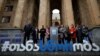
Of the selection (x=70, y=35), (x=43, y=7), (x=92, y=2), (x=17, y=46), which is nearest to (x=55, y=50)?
(x=70, y=35)

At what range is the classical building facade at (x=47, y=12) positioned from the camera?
27.0 metres

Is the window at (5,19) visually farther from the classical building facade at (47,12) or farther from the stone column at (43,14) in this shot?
the stone column at (43,14)

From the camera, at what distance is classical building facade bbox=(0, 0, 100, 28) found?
27000 mm

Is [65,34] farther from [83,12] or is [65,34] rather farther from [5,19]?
[5,19]

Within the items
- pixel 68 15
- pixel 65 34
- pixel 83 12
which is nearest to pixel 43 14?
pixel 68 15

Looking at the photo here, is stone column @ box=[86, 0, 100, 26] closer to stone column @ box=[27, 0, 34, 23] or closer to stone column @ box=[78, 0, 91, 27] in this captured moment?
stone column @ box=[78, 0, 91, 27]

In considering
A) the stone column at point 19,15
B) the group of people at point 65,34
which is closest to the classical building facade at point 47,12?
the stone column at point 19,15

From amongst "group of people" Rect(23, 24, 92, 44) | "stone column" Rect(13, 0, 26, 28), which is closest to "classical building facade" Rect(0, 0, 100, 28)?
"stone column" Rect(13, 0, 26, 28)

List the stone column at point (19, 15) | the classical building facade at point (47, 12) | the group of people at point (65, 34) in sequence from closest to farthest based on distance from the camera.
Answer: the group of people at point (65, 34) < the classical building facade at point (47, 12) < the stone column at point (19, 15)

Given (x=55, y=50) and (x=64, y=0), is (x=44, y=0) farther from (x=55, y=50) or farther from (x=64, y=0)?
(x=55, y=50)

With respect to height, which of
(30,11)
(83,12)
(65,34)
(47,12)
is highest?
(30,11)

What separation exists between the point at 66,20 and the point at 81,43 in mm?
9595

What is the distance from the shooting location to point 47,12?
28.9 metres

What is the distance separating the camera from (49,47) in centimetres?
1725
